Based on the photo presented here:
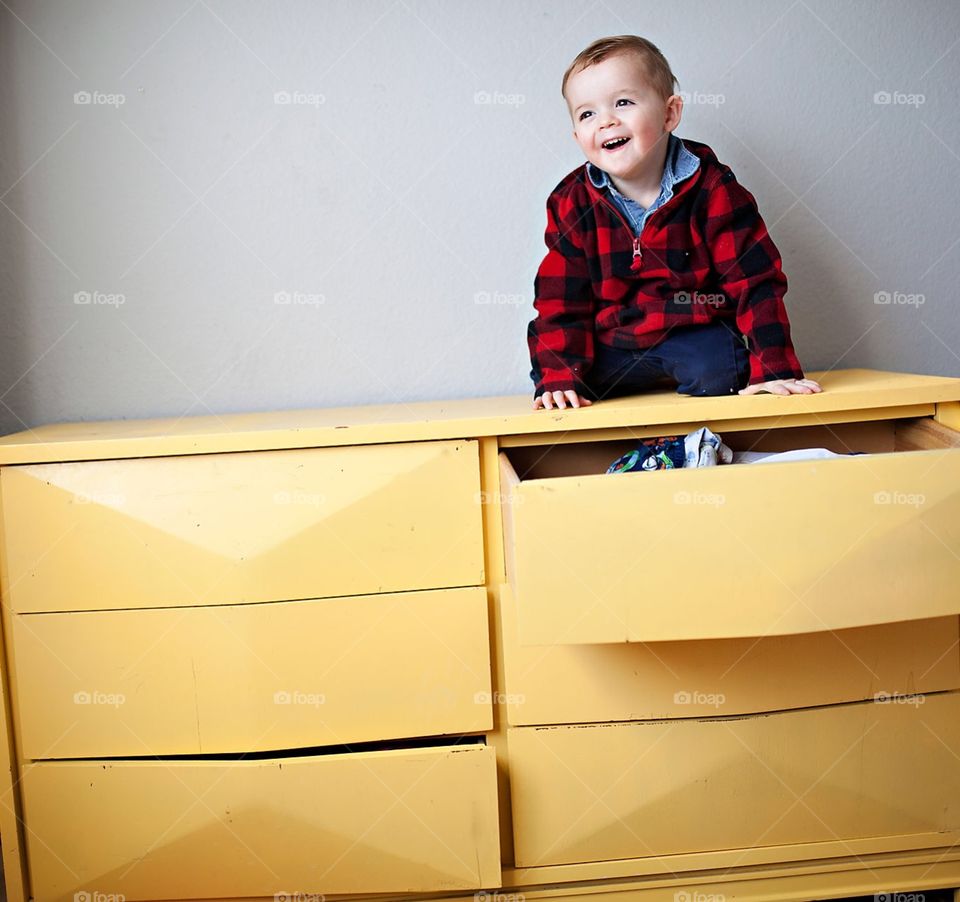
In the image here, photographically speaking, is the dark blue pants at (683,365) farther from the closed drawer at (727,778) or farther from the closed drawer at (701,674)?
the closed drawer at (727,778)

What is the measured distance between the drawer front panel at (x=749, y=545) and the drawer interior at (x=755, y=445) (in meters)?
0.34

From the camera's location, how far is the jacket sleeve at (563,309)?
1.44 metres

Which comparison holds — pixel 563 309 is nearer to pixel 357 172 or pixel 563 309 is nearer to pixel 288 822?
pixel 357 172

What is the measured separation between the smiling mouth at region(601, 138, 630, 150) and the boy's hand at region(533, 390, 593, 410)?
1.25ft

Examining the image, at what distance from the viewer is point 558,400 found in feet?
4.36

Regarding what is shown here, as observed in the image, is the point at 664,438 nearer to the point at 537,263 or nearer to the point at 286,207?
the point at 537,263

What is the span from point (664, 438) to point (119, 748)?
85 centimetres

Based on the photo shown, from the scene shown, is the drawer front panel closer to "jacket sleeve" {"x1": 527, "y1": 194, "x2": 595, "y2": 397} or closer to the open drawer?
the open drawer

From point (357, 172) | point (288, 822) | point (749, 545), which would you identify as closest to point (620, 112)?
point (357, 172)

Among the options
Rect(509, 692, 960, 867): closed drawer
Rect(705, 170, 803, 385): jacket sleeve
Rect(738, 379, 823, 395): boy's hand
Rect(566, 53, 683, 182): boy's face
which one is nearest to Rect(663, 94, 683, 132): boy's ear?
Rect(566, 53, 683, 182): boy's face

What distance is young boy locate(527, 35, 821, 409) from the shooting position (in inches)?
54.1

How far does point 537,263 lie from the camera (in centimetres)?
166

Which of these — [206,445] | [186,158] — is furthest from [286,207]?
[206,445]

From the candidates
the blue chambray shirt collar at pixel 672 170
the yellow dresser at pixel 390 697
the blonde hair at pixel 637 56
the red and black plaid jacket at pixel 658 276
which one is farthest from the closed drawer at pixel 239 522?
the blonde hair at pixel 637 56
